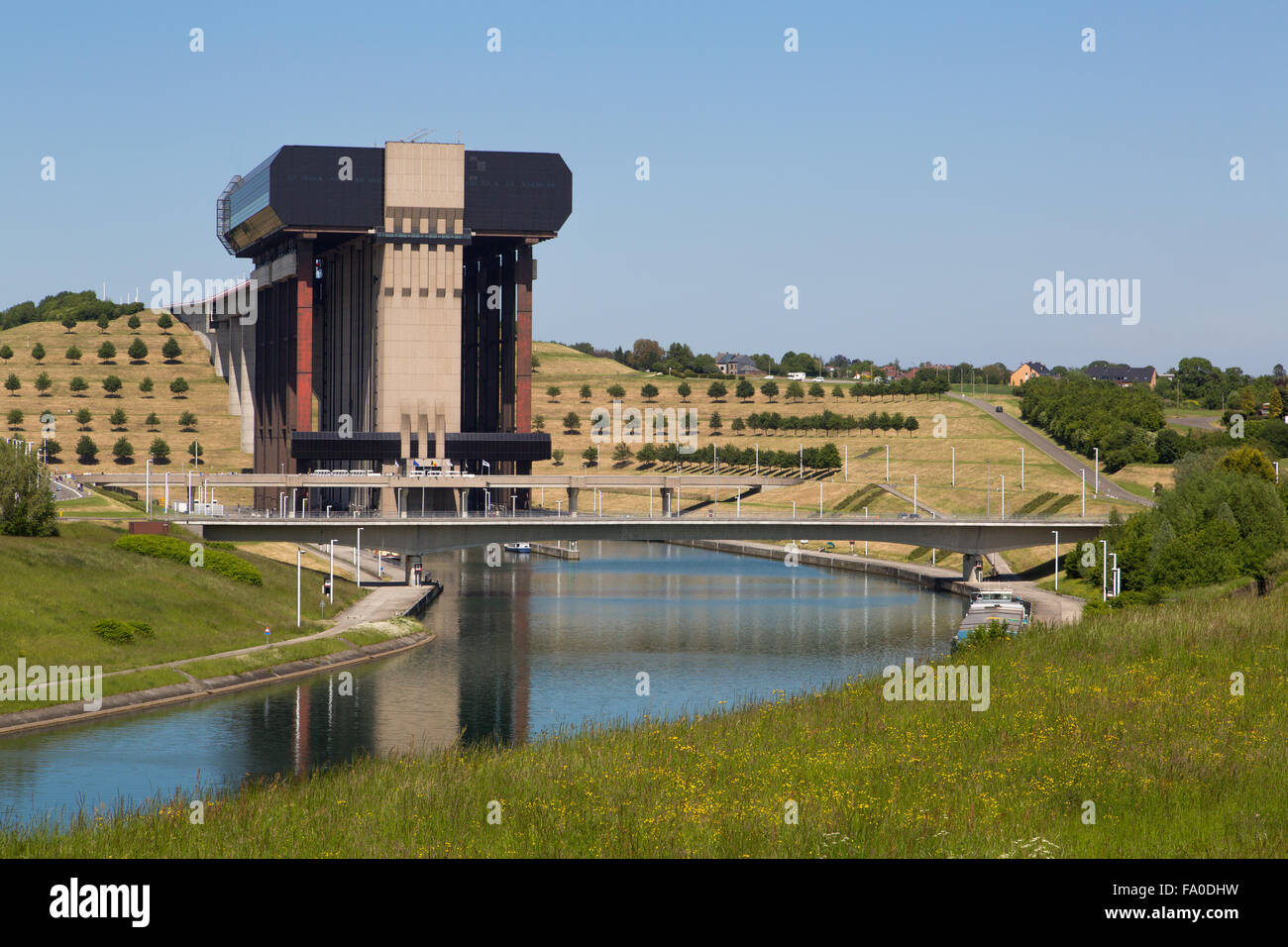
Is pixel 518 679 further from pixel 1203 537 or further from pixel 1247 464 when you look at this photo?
pixel 1247 464

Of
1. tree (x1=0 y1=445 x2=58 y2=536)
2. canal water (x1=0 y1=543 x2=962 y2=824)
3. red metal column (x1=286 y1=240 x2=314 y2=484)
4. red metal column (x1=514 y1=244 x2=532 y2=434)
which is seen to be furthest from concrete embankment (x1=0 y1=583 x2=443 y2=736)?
red metal column (x1=286 y1=240 x2=314 y2=484)

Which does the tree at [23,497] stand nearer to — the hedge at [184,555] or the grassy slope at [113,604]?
the grassy slope at [113,604]

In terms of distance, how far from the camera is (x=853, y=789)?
37.3 meters

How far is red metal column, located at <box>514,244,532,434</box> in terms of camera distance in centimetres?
17100

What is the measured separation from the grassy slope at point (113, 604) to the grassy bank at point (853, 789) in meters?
30.9

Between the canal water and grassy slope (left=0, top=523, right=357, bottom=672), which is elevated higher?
grassy slope (left=0, top=523, right=357, bottom=672)

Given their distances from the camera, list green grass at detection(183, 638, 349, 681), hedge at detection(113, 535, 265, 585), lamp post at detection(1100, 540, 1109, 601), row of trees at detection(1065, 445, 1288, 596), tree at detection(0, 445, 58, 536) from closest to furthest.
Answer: green grass at detection(183, 638, 349, 681) < tree at detection(0, 445, 58, 536) < hedge at detection(113, 535, 265, 585) < row of trees at detection(1065, 445, 1288, 596) < lamp post at detection(1100, 540, 1109, 601)

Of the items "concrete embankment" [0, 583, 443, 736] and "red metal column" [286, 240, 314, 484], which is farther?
"red metal column" [286, 240, 314, 484]

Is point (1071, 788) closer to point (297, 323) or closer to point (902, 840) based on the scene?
point (902, 840)

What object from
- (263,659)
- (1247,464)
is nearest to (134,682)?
(263,659)

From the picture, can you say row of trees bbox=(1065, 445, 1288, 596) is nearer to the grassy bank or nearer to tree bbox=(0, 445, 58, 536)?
the grassy bank

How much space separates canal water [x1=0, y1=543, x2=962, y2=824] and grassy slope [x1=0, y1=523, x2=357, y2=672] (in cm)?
734

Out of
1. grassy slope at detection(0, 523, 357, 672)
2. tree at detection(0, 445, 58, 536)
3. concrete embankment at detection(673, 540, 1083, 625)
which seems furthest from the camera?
concrete embankment at detection(673, 540, 1083, 625)

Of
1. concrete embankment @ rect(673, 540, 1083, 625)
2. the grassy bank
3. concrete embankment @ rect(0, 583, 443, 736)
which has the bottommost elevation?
concrete embankment @ rect(673, 540, 1083, 625)
